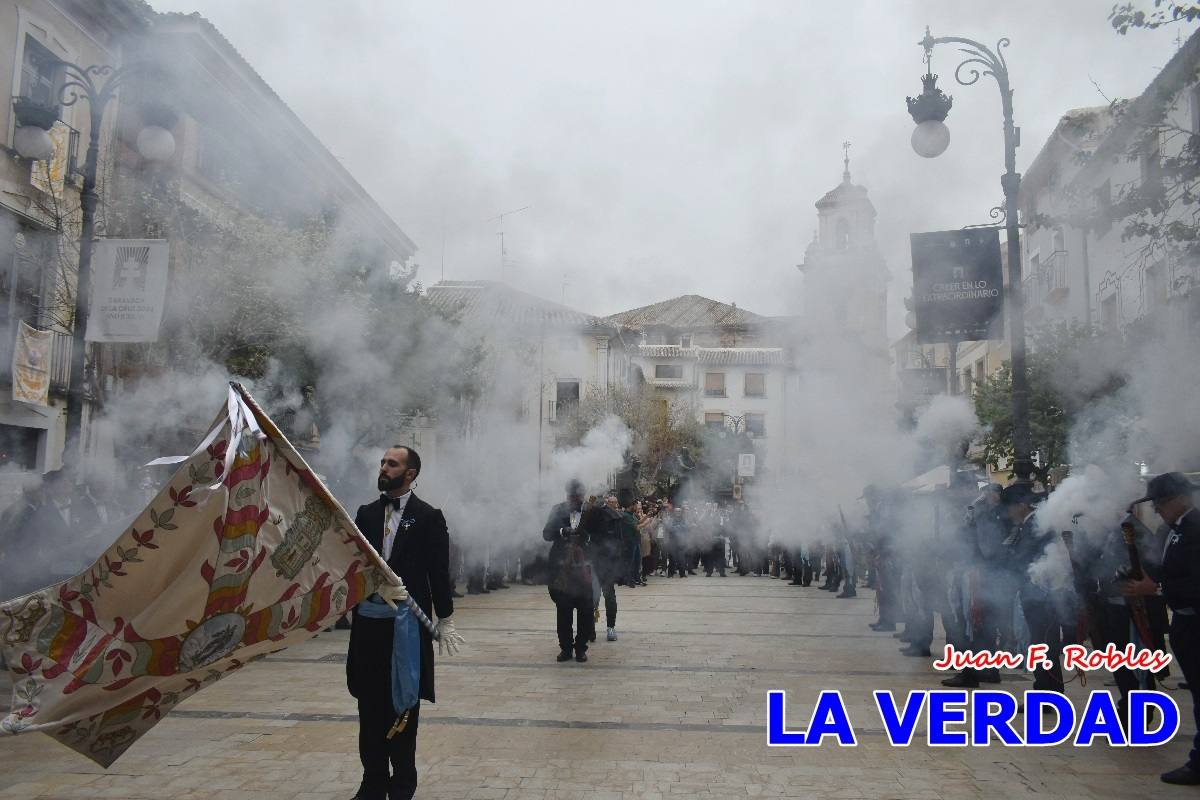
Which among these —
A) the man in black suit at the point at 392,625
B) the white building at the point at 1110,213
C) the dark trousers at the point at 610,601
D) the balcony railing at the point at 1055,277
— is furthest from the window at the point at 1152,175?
the balcony railing at the point at 1055,277

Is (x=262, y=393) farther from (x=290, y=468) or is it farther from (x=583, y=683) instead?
(x=290, y=468)

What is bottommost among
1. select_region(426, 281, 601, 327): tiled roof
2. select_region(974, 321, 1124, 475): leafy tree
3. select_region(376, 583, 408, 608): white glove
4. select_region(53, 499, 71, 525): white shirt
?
select_region(376, 583, 408, 608): white glove

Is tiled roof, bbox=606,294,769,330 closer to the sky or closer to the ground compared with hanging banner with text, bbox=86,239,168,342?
closer to the sky

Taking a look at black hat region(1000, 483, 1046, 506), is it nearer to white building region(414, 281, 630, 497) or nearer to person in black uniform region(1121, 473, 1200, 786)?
person in black uniform region(1121, 473, 1200, 786)

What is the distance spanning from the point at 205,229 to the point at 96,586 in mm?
12141

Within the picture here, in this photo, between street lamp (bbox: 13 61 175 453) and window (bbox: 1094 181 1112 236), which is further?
street lamp (bbox: 13 61 175 453)

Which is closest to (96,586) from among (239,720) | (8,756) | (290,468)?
(290,468)

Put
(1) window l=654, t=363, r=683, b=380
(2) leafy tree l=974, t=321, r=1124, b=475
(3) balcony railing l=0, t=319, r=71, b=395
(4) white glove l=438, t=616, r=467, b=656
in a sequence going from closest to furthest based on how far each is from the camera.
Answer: (4) white glove l=438, t=616, r=467, b=656 < (2) leafy tree l=974, t=321, r=1124, b=475 < (3) balcony railing l=0, t=319, r=71, b=395 < (1) window l=654, t=363, r=683, b=380

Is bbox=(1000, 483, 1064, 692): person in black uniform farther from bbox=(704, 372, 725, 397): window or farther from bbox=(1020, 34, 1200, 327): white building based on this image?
bbox=(704, 372, 725, 397): window

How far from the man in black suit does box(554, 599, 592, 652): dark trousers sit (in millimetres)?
4715

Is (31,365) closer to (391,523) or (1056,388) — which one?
(391,523)

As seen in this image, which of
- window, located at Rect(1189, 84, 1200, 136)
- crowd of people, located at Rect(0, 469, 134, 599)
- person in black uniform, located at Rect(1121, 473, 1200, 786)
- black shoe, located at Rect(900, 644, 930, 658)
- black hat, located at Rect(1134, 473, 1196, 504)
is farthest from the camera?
window, located at Rect(1189, 84, 1200, 136)

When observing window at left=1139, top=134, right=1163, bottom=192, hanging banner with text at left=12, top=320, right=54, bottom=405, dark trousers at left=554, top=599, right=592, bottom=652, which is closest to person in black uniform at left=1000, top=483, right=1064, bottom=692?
window at left=1139, top=134, right=1163, bottom=192

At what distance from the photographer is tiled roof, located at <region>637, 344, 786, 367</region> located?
1251 inches
